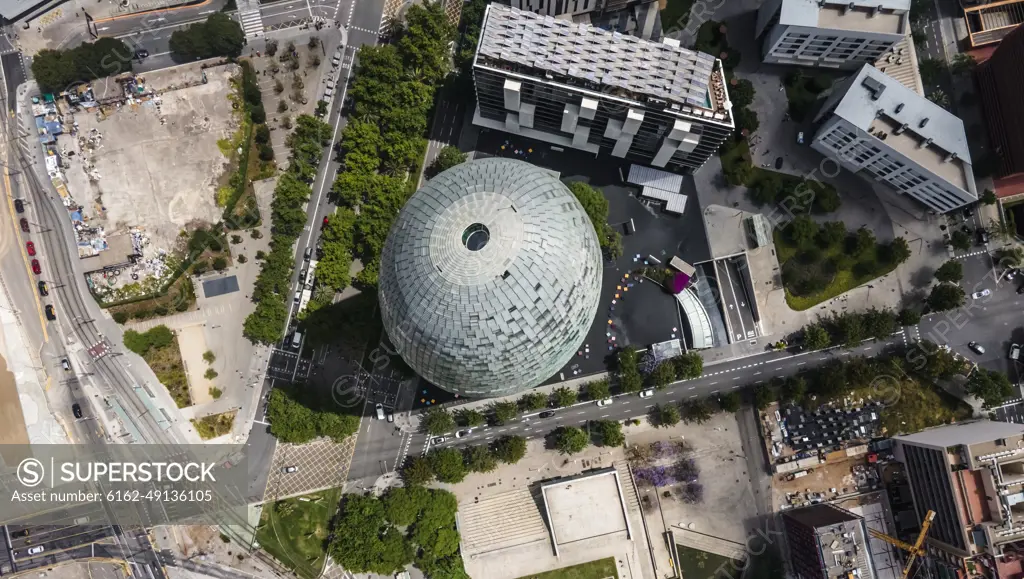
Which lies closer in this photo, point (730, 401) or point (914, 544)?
point (914, 544)

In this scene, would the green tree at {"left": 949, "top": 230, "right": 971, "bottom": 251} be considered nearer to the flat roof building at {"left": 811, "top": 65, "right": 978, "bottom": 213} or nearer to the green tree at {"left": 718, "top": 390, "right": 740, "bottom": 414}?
the flat roof building at {"left": 811, "top": 65, "right": 978, "bottom": 213}

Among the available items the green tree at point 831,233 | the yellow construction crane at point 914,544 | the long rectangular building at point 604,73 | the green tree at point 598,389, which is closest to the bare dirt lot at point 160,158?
the long rectangular building at point 604,73

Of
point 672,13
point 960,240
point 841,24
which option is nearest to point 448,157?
point 672,13

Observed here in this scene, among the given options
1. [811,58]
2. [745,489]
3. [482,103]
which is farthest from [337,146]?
[745,489]

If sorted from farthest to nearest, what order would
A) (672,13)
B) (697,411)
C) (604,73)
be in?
(672,13)
(697,411)
(604,73)

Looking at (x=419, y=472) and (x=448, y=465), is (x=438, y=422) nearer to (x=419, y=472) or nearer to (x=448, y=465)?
(x=448, y=465)

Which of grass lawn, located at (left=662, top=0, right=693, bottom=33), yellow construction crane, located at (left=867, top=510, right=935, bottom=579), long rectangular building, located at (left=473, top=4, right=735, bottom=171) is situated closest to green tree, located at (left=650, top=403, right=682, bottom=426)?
yellow construction crane, located at (left=867, top=510, right=935, bottom=579)

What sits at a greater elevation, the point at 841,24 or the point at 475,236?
the point at 841,24
